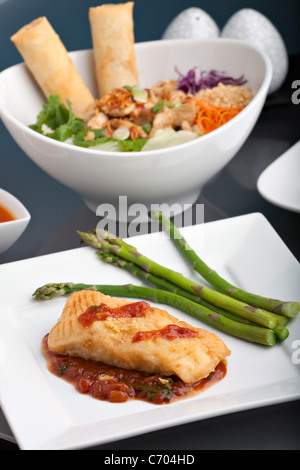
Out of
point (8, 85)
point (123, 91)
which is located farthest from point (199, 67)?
point (8, 85)

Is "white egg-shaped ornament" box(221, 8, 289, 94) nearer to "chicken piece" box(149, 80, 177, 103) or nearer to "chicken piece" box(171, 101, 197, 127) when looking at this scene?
"chicken piece" box(149, 80, 177, 103)

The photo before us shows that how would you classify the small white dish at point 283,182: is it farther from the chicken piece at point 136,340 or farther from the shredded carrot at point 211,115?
the chicken piece at point 136,340

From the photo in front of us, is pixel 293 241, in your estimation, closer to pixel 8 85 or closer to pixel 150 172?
pixel 150 172

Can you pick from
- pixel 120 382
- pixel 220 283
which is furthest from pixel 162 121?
pixel 120 382

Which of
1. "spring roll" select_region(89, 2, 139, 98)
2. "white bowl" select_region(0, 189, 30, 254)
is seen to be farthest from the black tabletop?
"spring roll" select_region(89, 2, 139, 98)

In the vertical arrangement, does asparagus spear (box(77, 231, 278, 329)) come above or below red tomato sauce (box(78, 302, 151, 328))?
below

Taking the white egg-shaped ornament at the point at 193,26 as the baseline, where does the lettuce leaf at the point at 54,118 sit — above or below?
below

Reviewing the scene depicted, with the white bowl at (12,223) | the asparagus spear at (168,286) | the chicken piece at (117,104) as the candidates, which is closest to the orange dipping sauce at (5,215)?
the white bowl at (12,223)
